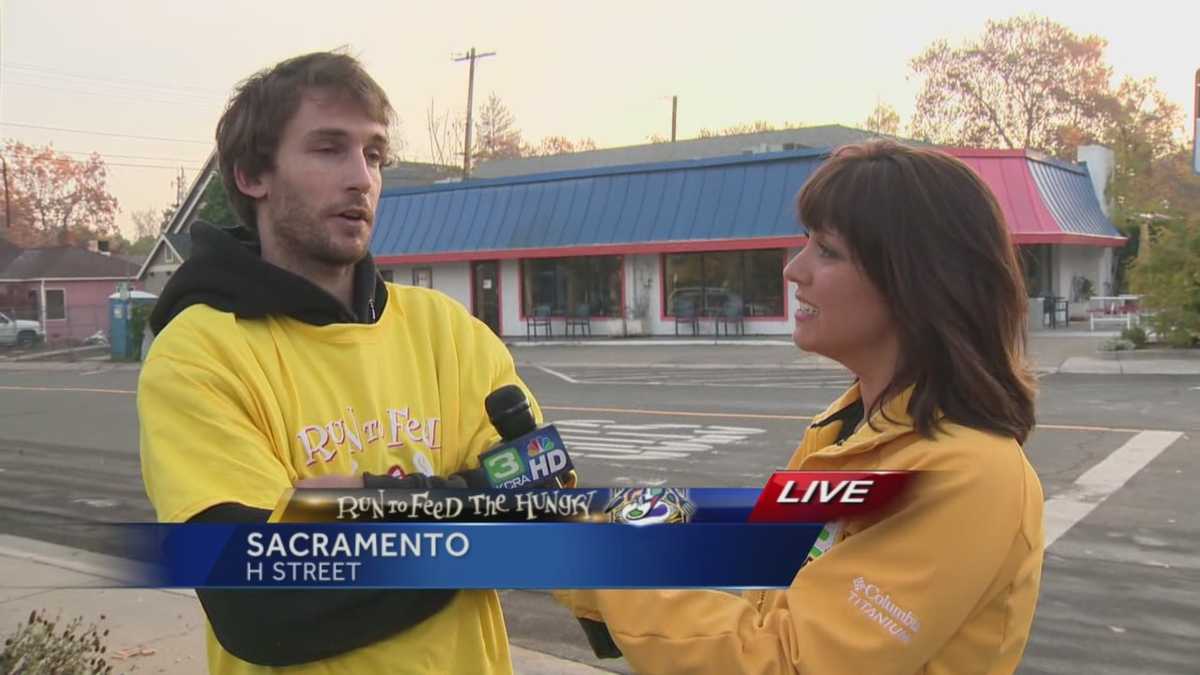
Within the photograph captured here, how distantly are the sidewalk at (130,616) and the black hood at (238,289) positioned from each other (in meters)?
2.80

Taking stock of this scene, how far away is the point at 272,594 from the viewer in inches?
60.7

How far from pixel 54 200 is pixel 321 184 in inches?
3100

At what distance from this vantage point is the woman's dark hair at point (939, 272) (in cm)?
163

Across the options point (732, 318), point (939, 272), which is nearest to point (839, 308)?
point (939, 272)

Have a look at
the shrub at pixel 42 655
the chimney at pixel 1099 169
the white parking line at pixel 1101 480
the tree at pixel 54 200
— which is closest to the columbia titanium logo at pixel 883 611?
the shrub at pixel 42 655

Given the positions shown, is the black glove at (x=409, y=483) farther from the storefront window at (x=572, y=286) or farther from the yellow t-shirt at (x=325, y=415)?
the storefront window at (x=572, y=286)

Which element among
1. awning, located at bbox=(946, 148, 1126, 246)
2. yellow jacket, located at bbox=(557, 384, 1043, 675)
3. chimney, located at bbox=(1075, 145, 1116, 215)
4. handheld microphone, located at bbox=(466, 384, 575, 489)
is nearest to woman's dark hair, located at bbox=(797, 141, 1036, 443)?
yellow jacket, located at bbox=(557, 384, 1043, 675)

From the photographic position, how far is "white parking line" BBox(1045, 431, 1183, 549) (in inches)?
304

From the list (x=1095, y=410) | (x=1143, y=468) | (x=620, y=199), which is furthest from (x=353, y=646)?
(x=620, y=199)

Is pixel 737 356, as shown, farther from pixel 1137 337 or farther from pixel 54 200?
pixel 54 200

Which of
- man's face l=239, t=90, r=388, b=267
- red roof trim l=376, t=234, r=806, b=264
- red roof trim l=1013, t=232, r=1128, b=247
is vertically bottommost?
man's face l=239, t=90, r=388, b=267

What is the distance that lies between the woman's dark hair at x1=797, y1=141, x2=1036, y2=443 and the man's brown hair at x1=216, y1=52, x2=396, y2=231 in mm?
943

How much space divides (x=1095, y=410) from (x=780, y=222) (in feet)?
45.3

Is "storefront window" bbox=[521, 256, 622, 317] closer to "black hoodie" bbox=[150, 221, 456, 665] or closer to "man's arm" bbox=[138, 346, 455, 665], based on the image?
"black hoodie" bbox=[150, 221, 456, 665]
